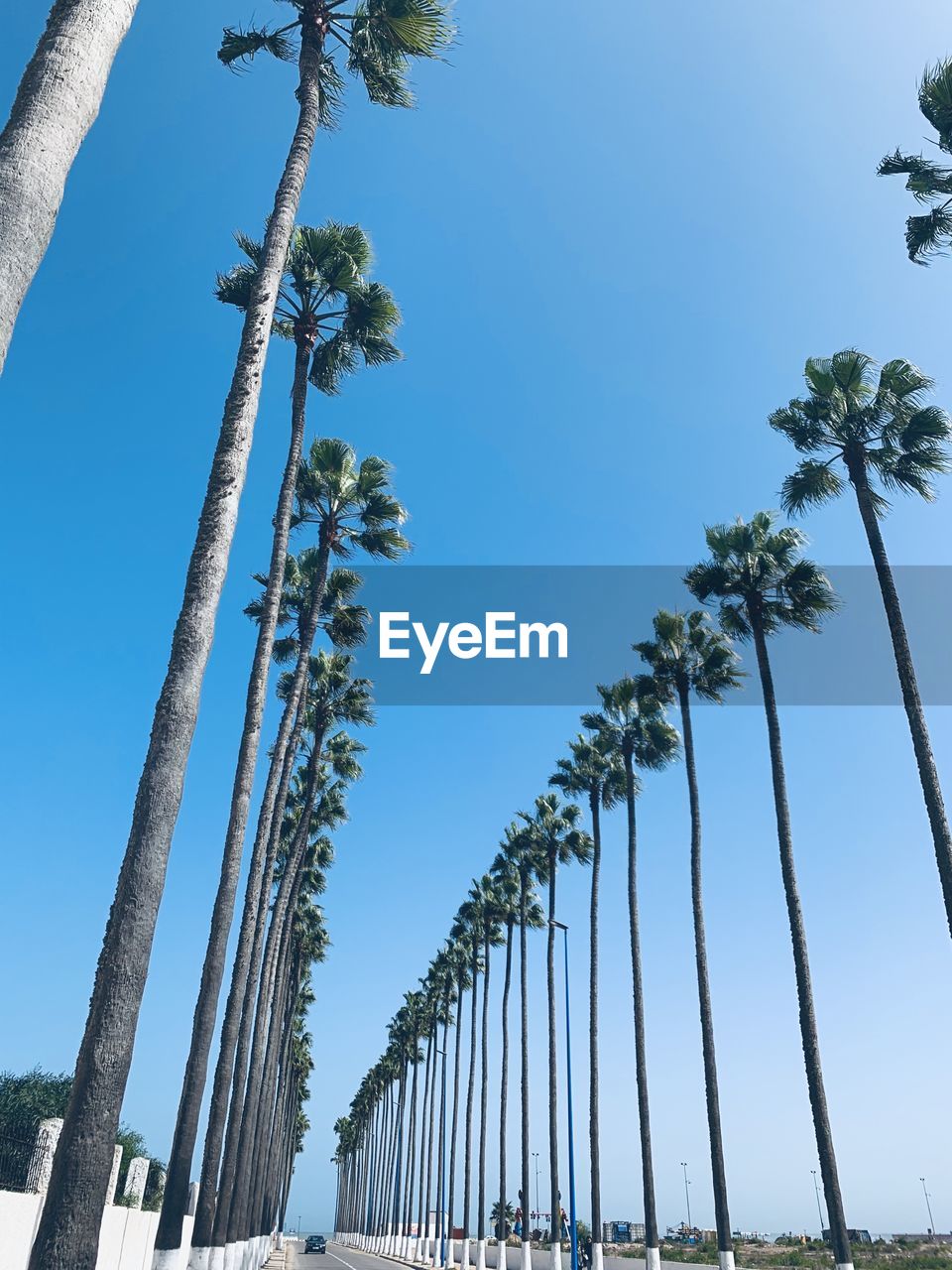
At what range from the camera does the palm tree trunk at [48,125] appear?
4.79m

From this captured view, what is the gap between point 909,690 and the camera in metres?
18.3

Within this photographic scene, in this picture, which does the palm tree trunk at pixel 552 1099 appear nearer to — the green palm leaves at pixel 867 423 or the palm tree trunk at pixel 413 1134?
the green palm leaves at pixel 867 423

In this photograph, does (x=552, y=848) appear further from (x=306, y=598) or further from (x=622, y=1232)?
(x=622, y=1232)

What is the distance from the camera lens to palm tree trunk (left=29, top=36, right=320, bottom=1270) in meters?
5.65

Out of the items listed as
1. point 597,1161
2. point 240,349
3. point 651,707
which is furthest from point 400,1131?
point 240,349

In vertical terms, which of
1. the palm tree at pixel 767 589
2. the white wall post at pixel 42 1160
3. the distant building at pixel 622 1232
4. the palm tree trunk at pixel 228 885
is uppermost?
the palm tree at pixel 767 589

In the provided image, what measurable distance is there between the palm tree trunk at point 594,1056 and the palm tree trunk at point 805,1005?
16.3m

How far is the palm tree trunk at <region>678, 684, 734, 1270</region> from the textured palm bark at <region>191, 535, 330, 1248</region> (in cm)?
1145

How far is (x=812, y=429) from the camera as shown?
872 inches

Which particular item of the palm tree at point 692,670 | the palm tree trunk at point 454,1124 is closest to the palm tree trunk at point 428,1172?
the palm tree trunk at point 454,1124

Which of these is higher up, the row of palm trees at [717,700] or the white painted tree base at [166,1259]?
the row of palm trees at [717,700]

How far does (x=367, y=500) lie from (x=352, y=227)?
7621mm

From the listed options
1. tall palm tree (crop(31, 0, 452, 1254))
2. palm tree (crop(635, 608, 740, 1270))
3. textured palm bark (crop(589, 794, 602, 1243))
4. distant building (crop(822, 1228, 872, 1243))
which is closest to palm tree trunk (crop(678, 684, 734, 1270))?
palm tree (crop(635, 608, 740, 1270))

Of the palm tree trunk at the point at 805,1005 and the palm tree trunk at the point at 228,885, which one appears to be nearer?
the palm tree trunk at the point at 228,885
